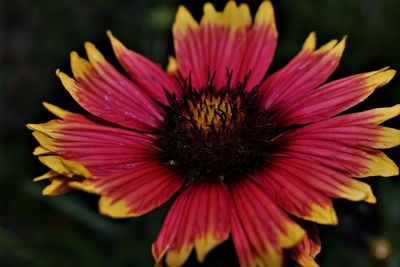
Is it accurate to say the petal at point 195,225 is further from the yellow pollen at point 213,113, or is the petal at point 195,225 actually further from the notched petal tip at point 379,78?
the notched petal tip at point 379,78

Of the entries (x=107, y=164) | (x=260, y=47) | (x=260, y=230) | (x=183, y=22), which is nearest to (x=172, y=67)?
(x=183, y=22)

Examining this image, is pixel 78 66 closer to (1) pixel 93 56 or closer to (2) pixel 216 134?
(1) pixel 93 56

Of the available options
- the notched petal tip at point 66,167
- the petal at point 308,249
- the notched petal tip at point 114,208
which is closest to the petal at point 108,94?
the notched petal tip at point 66,167

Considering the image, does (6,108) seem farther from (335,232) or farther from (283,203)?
(283,203)

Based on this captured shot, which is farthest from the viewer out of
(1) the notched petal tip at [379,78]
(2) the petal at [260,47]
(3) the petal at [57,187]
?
(2) the petal at [260,47]

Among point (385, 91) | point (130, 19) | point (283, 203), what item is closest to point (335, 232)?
point (385, 91)
